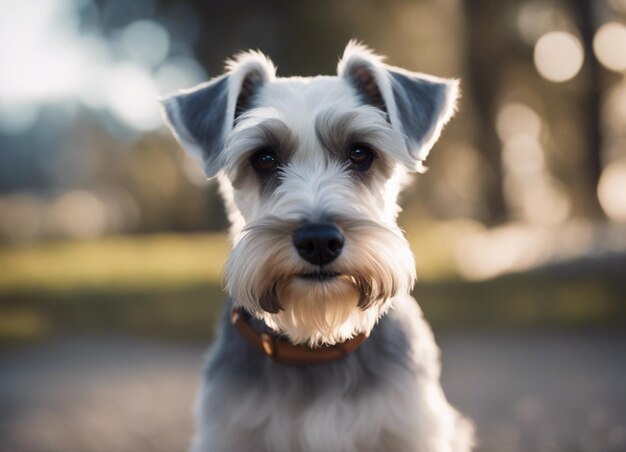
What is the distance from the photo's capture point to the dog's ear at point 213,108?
3.81 m

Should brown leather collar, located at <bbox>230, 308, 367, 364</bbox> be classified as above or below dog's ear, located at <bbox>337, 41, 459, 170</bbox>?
below

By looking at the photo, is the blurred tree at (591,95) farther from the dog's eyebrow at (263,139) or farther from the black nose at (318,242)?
the black nose at (318,242)

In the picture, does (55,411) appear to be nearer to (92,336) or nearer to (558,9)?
(92,336)

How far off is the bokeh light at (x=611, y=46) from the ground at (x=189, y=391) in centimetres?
1030

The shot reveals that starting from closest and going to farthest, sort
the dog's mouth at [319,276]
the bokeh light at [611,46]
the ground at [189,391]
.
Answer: the dog's mouth at [319,276] < the ground at [189,391] < the bokeh light at [611,46]

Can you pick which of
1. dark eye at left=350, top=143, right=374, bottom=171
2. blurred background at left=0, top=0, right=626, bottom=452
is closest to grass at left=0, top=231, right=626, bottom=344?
blurred background at left=0, top=0, right=626, bottom=452

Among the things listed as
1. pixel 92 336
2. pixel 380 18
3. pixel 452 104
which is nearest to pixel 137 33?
pixel 380 18

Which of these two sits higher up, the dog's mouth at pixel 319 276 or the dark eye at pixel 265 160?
the dark eye at pixel 265 160

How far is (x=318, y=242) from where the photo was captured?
298 cm

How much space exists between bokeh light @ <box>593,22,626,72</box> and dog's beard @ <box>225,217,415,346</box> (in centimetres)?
1592

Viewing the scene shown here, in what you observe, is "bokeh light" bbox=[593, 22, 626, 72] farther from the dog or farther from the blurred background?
the dog

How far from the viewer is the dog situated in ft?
10.3

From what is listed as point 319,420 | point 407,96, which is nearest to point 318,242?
point 319,420

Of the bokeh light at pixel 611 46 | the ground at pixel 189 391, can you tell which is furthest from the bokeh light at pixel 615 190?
the ground at pixel 189 391
